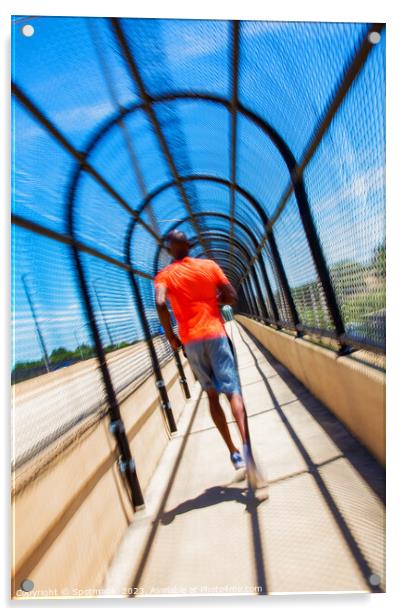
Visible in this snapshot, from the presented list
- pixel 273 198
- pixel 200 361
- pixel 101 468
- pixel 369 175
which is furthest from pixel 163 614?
pixel 273 198

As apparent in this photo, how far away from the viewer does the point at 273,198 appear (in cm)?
407

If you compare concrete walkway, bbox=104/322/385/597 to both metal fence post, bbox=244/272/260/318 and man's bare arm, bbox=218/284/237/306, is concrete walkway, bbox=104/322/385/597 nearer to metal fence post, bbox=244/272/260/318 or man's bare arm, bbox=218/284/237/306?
man's bare arm, bbox=218/284/237/306

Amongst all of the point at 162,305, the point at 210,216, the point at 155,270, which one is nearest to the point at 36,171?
the point at 162,305

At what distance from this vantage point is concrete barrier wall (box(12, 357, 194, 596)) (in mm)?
2158

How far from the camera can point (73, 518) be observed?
2.35 metres

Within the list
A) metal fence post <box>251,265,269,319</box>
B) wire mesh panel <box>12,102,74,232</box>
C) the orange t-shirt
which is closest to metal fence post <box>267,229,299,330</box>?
metal fence post <box>251,265,269,319</box>

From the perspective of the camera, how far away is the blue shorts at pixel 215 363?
2990mm

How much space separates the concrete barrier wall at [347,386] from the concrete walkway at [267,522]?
101 millimetres

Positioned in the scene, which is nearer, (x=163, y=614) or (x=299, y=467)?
(x=163, y=614)

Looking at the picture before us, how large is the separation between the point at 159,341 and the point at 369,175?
2519 millimetres

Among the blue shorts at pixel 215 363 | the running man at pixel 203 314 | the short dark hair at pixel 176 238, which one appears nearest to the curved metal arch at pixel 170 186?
the short dark hair at pixel 176 238

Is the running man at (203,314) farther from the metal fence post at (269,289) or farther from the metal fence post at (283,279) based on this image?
the metal fence post at (269,289)
